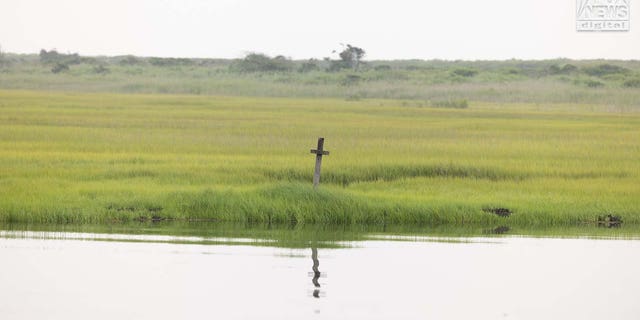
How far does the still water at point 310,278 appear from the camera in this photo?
15102mm

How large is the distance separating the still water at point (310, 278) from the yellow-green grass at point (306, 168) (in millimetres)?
3023

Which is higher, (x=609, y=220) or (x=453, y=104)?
(x=453, y=104)

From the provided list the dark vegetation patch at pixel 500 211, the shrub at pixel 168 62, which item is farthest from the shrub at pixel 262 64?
the dark vegetation patch at pixel 500 211

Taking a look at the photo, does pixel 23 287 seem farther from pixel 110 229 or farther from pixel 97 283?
pixel 110 229

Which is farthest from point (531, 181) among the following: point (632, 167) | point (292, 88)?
point (292, 88)

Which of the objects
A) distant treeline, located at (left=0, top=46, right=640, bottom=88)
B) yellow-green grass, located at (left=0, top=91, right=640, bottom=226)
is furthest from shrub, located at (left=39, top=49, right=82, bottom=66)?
yellow-green grass, located at (left=0, top=91, right=640, bottom=226)

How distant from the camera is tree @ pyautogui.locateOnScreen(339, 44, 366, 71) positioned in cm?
11638

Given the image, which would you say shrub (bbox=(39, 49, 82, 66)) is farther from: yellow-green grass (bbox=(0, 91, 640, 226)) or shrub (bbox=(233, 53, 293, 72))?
yellow-green grass (bbox=(0, 91, 640, 226))

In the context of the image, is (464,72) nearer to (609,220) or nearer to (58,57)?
(58,57)

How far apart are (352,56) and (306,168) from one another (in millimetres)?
86259

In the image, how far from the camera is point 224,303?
15438 mm

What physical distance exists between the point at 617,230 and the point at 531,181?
687cm

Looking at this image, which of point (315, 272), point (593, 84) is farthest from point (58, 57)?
point (315, 272)

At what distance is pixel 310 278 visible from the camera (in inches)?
675
